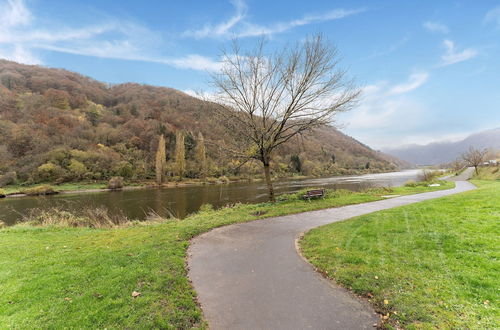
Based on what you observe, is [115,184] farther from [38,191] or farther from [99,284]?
[99,284]

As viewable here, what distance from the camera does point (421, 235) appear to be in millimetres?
5426

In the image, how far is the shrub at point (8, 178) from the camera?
4006 centimetres

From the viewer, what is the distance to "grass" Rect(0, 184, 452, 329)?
9.73 ft

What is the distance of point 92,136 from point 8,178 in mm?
25016

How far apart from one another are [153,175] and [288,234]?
53408 millimetres

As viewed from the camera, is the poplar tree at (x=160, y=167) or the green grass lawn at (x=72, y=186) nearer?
the green grass lawn at (x=72, y=186)

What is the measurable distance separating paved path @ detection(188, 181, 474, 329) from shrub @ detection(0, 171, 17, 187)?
55707 millimetres

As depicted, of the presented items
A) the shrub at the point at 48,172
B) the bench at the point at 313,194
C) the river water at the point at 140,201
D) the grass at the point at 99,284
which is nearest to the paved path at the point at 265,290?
the grass at the point at 99,284

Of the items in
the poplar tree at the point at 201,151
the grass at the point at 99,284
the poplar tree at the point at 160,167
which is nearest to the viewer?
the grass at the point at 99,284

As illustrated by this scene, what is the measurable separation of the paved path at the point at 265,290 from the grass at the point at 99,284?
366 mm

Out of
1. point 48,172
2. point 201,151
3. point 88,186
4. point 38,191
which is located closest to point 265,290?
point 201,151

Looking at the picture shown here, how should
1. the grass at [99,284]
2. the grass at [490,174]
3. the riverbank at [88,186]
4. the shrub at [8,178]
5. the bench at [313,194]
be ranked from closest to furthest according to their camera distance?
the grass at [99,284] → the bench at [313,194] → the grass at [490,174] → the riverbank at [88,186] → the shrub at [8,178]

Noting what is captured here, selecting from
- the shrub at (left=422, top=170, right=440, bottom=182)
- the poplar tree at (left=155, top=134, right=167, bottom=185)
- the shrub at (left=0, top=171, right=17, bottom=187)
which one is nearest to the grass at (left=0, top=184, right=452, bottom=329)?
the shrub at (left=422, top=170, right=440, bottom=182)

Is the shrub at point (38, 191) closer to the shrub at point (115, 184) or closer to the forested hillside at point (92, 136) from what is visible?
the shrub at point (115, 184)
